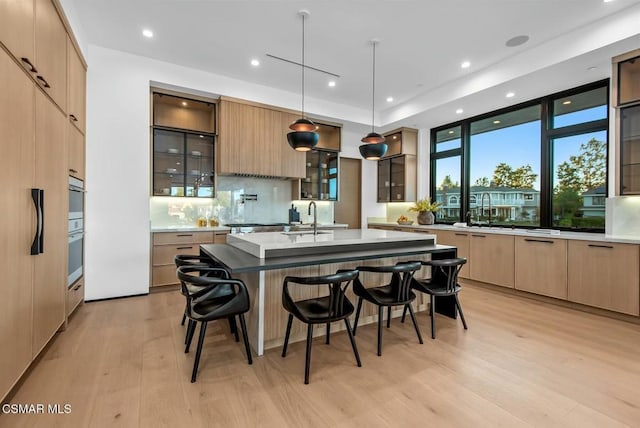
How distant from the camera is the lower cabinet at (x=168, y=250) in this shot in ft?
13.8

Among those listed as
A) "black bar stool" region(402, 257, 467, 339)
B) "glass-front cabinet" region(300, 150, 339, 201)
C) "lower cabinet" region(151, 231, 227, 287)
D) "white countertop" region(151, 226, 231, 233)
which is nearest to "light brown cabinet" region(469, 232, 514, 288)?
"black bar stool" region(402, 257, 467, 339)

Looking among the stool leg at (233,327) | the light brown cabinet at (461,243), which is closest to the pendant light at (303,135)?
the stool leg at (233,327)

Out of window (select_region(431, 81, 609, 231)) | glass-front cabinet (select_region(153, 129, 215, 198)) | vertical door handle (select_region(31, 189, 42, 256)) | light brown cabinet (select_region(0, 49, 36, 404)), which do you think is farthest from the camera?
glass-front cabinet (select_region(153, 129, 215, 198))

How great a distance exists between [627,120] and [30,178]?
5617 millimetres

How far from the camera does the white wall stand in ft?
12.4

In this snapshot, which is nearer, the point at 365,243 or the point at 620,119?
→ the point at 365,243

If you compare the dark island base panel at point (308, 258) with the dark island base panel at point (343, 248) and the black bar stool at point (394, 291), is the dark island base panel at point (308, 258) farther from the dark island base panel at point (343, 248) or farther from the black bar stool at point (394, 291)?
the black bar stool at point (394, 291)

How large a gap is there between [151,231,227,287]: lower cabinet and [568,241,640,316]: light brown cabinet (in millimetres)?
4949

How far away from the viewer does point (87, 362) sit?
228 centimetres

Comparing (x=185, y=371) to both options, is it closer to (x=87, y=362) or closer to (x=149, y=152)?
(x=87, y=362)

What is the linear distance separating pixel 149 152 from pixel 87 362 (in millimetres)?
2800

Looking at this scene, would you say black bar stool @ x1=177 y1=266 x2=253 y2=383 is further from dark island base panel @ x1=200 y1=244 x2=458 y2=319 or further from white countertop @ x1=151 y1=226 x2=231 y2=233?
white countertop @ x1=151 y1=226 x2=231 y2=233

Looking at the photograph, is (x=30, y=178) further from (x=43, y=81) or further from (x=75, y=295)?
(x=75, y=295)

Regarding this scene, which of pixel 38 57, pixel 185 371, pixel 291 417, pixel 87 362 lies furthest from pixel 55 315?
pixel 291 417
